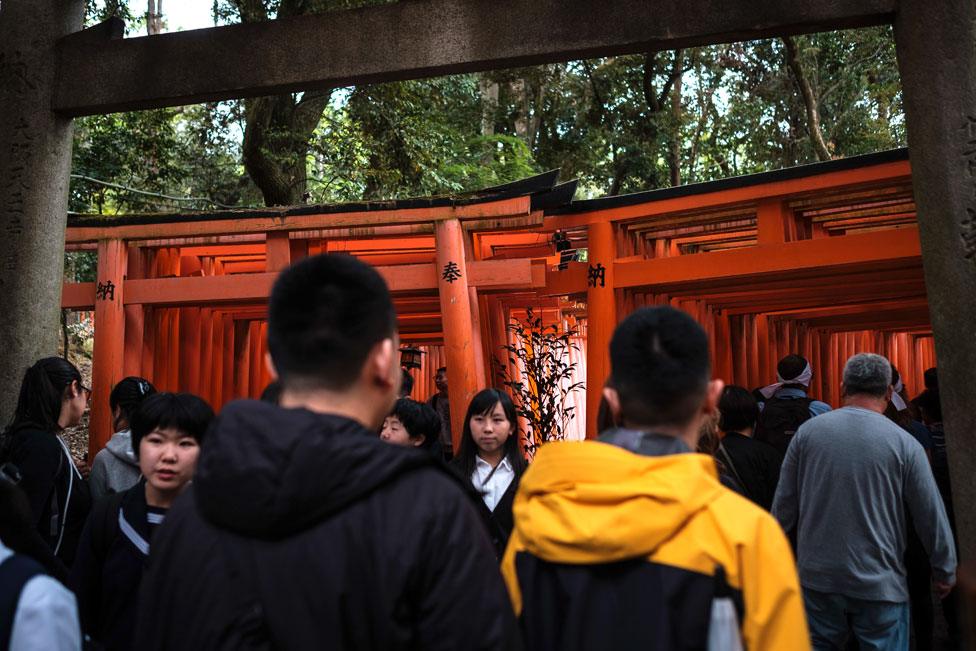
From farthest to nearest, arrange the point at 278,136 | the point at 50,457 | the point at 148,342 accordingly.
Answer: the point at 278,136, the point at 148,342, the point at 50,457

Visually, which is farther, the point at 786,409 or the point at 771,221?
the point at 771,221

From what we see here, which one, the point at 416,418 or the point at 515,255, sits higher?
the point at 515,255

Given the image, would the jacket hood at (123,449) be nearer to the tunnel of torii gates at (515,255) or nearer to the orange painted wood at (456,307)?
the tunnel of torii gates at (515,255)

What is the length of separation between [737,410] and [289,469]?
3.78 metres

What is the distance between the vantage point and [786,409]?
6.18 metres

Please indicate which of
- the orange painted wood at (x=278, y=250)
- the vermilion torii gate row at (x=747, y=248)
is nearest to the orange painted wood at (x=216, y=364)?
the orange painted wood at (x=278, y=250)

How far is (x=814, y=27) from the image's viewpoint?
567 cm

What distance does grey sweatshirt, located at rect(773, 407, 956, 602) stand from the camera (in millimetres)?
4059

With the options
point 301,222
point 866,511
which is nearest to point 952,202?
point 866,511

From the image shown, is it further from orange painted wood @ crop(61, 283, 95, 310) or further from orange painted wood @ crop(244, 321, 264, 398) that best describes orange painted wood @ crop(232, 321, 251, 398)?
orange painted wood @ crop(61, 283, 95, 310)

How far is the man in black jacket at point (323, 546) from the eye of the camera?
1695 millimetres

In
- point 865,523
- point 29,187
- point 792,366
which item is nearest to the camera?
point 865,523

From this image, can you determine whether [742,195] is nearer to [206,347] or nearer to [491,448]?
[491,448]

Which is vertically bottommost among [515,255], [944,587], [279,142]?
[944,587]
